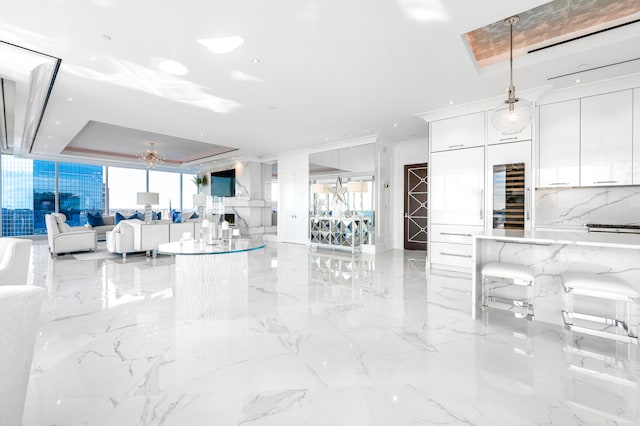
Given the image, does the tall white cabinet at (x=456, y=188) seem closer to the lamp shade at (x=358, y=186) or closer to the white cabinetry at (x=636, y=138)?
the white cabinetry at (x=636, y=138)

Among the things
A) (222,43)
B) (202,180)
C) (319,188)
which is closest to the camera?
(222,43)

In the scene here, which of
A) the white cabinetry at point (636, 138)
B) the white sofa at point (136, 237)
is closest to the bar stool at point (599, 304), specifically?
the white cabinetry at point (636, 138)

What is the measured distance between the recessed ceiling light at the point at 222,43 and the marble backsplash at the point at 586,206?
449cm

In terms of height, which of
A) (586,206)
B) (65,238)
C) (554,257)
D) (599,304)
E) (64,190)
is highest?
(64,190)

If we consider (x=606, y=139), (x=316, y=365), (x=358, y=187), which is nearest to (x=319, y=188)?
(x=358, y=187)

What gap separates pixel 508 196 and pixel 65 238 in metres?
8.31

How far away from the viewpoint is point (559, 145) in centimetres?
403

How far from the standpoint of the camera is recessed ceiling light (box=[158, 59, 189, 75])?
3261 mm

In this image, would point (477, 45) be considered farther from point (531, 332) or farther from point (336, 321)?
point (336, 321)

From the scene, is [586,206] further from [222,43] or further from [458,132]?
[222,43]

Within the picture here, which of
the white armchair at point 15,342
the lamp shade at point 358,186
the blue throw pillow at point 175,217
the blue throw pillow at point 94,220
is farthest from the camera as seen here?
the blue throw pillow at point 175,217

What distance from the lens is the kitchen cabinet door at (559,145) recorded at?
12.9ft

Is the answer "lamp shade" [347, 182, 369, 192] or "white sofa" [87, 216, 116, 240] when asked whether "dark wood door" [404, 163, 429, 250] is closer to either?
"lamp shade" [347, 182, 369, 192]

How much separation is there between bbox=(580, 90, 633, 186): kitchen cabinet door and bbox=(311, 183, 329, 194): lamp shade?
482 centimetres
